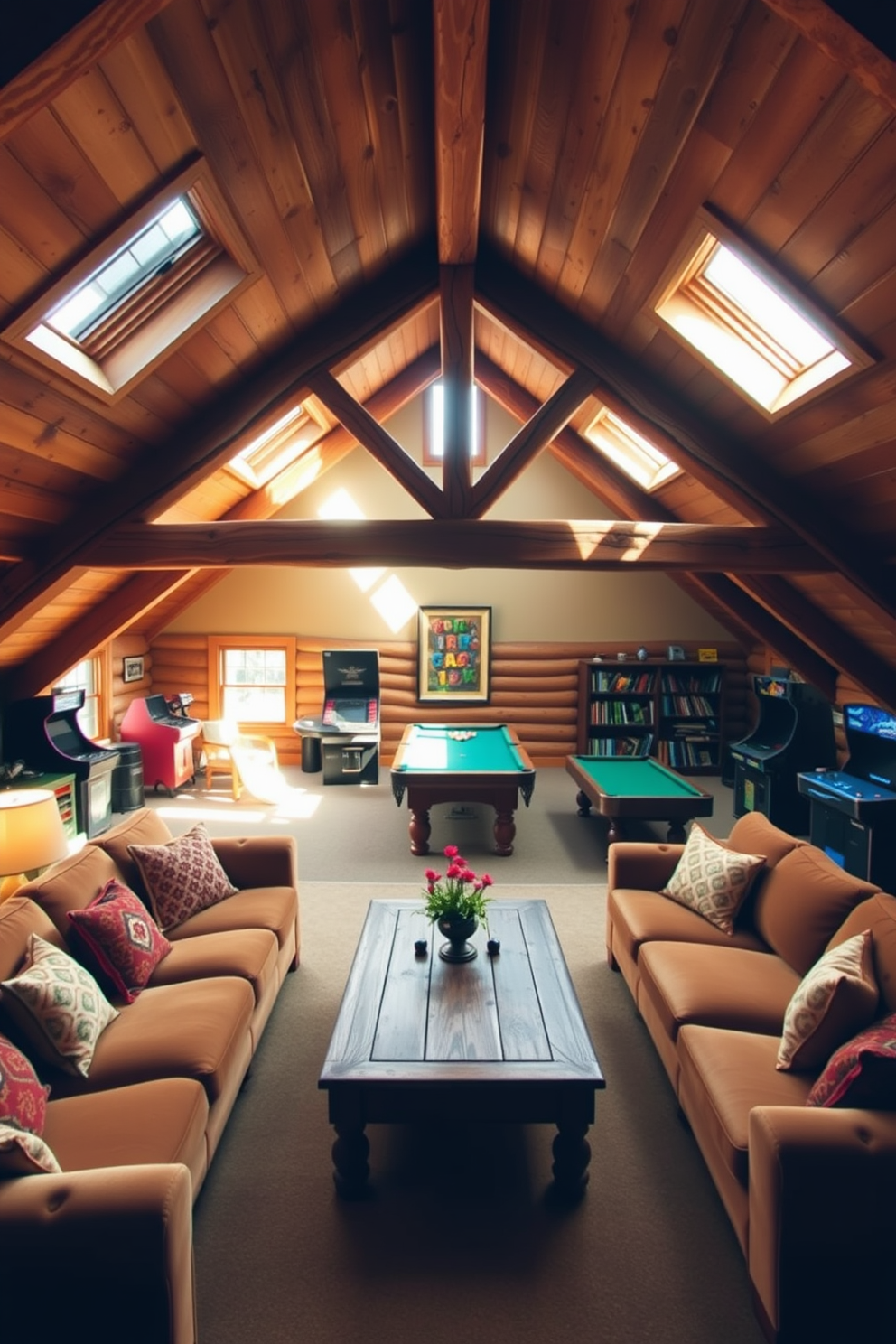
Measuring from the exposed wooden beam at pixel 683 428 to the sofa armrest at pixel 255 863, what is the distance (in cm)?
355

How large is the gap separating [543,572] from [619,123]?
6.19 meters

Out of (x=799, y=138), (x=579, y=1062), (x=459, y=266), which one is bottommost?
(x=579, y=1062)

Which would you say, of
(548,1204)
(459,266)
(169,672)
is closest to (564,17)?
(459,266)

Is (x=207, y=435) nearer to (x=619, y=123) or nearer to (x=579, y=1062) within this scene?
(x=619, y=123)

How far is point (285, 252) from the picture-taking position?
12.8 feet

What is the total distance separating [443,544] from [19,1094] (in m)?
3.71

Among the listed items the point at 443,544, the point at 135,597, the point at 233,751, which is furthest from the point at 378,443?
the point at 233,751

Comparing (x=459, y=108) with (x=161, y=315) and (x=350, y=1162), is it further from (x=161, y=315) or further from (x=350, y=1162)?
(x=350, y=1162)

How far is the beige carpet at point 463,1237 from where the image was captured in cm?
213

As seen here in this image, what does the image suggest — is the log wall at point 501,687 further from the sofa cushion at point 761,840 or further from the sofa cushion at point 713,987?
the sofa cushion at point 713,987

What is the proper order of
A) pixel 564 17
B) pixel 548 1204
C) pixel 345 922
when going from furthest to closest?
pixel 345 922
pixel 564 17
pixel 548 1204

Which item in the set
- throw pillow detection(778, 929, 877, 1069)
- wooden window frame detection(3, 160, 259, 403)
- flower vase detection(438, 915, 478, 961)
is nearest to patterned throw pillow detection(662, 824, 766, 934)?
throw pillow detection(778, 929, 877, 1069)

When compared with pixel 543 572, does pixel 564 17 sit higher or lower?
higher

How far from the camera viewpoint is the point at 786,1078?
242 cm
